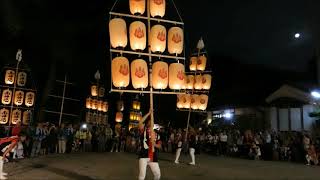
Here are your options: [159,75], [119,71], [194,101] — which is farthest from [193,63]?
[119,71]

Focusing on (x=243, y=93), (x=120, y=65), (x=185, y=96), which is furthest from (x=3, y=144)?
(x=243, y=93)

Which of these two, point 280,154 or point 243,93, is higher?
point 243,93

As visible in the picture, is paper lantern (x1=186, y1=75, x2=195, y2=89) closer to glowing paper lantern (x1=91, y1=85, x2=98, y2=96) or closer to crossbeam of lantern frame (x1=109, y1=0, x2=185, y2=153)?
crossbeam of lantern frame (x1=109, y1=0, x2=185, y2=153)

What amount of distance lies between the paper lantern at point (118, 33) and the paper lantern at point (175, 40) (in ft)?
7.33

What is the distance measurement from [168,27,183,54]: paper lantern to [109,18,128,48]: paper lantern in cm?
223

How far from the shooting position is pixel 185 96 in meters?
25.7

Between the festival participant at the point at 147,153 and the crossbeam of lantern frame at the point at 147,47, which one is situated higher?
→ the crossbeam of lantern frame at the point at 147,47

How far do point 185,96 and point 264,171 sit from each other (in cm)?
1106

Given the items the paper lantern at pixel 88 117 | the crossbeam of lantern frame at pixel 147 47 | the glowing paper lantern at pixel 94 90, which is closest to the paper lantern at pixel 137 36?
the crossbeam of lantern frame at pixel 147 47

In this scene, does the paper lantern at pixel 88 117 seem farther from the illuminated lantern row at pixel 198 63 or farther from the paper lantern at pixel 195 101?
the illuminated lantern row at pixel 198 63

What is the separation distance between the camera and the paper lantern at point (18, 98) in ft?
77.7

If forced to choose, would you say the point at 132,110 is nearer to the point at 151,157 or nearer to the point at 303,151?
the point at 303,151

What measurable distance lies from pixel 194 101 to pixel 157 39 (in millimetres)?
11594

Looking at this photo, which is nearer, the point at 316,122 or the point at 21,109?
the point at 21,109
